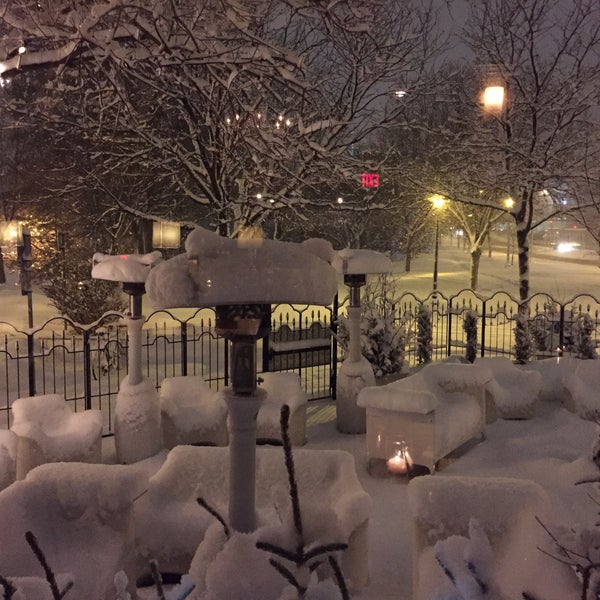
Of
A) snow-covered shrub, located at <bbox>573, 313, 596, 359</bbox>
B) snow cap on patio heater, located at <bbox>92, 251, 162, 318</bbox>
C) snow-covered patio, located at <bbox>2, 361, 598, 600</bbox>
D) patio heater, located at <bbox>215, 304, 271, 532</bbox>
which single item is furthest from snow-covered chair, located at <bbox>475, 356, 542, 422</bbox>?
patio heater, located at <bbox>215, 304, 271, 532</bbox>

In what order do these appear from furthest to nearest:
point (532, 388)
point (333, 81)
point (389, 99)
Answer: point (389, 99) → point (333, 81) → point (532, 388)

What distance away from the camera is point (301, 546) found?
65.5 inches

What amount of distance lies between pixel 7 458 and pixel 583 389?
6.74m

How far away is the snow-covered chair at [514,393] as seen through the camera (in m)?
8.35

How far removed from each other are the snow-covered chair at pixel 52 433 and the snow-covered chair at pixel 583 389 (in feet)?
19.0

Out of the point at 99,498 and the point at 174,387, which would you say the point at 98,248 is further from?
the point at 99,498

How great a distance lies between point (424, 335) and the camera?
449 inches

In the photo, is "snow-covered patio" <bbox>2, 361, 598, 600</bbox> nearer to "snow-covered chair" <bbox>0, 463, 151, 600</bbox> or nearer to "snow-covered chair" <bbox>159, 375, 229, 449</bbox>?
"snow-covered chair" <bbox>0, 463, 151, 600</bbox>

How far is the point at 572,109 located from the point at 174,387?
13.2 meters

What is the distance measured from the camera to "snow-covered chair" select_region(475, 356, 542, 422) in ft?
27.4

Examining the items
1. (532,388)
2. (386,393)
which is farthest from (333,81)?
(386,393)

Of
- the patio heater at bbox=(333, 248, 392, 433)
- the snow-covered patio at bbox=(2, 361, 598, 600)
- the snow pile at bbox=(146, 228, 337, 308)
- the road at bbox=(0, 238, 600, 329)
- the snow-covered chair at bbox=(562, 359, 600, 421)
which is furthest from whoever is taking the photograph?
the road at bbox=(0, 238, 600, 329)

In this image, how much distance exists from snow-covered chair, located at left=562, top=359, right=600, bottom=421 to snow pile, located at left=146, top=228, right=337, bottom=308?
616 centimetres

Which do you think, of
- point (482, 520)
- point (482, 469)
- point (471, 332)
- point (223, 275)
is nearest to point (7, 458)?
point (223, 275)
